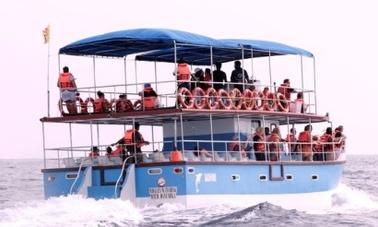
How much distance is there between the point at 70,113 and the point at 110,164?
2383 mm

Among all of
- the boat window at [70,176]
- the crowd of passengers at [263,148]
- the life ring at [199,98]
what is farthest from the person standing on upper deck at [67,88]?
the life ring at [199,98]

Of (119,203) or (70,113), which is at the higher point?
(70,113)

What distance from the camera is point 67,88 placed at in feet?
108

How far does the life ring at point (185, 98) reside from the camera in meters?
30.7

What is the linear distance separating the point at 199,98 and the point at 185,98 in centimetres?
62

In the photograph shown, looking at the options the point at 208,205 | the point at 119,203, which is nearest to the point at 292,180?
the point at 208,205

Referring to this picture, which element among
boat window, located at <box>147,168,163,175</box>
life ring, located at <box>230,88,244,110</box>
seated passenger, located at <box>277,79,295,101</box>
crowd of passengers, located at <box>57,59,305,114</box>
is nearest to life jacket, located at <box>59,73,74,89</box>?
crowd of passengers, located at <box>57,59,305,114</box>

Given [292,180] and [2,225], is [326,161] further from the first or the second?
[2,225]

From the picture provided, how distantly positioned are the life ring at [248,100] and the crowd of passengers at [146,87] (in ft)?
0.97

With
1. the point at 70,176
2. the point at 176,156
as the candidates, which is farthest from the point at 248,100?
the point at 70,176

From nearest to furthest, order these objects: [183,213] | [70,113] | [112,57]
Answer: [183,213]
[70,113]
[112,57]

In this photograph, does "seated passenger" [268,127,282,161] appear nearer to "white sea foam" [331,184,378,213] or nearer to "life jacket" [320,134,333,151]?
"life jacket" [320,134,333,151]

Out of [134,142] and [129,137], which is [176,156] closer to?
[134,142]

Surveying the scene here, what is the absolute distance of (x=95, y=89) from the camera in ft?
110
